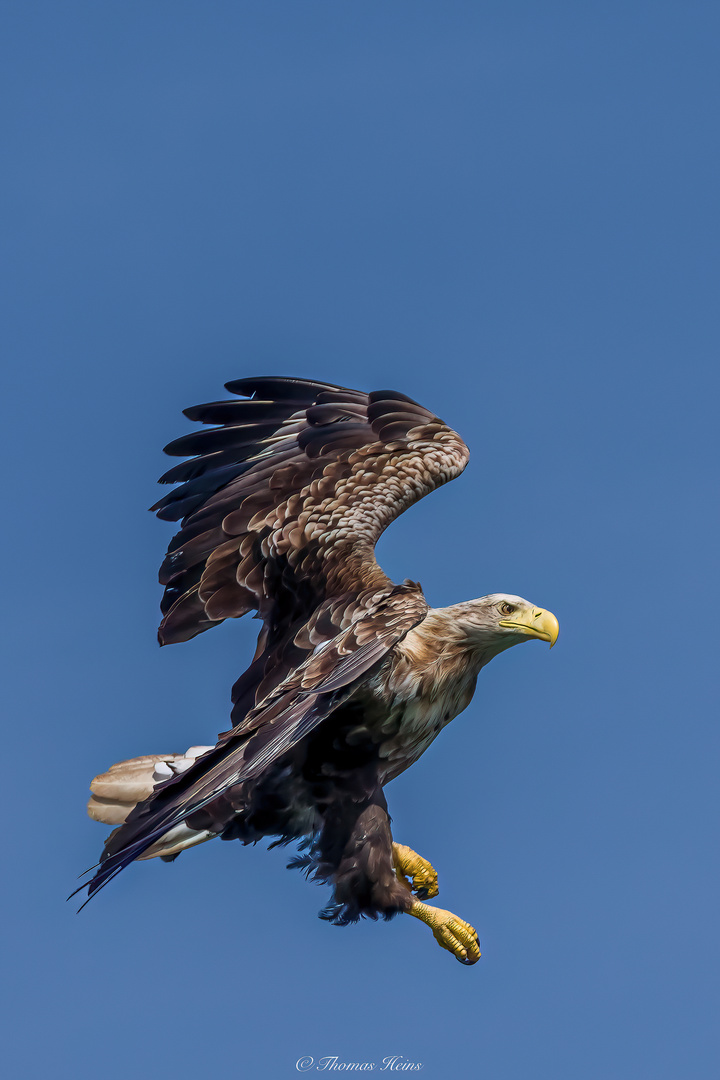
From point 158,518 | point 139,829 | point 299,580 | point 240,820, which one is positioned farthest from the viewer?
point 158,518

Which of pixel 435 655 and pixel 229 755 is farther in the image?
pixel 435 655

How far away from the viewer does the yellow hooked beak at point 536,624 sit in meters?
10.8

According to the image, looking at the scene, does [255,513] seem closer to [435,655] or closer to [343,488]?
[343,488]

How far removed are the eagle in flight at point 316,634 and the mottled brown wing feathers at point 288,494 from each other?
1 centimetres

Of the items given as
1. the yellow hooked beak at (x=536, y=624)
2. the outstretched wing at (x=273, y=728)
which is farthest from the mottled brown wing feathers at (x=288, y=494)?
the outstretched wing at (x=273, y=728)

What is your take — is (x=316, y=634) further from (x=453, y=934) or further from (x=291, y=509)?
(x=453, y=934)

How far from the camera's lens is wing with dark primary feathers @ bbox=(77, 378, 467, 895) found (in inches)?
432

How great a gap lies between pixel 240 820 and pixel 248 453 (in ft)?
9.76

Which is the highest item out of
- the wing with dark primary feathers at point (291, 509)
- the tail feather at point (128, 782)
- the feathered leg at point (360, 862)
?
the wing with dark primary feathers at point (291, 509)

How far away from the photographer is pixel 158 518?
39.5 ft

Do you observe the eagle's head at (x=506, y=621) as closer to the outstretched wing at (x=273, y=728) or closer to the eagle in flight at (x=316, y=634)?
the eagle in flight at (x=316, y=634)

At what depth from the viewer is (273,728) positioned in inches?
360

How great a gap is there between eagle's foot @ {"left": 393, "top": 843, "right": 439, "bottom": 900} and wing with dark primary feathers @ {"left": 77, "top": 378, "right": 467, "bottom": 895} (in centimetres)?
143

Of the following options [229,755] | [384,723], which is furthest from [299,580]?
[229,755]
